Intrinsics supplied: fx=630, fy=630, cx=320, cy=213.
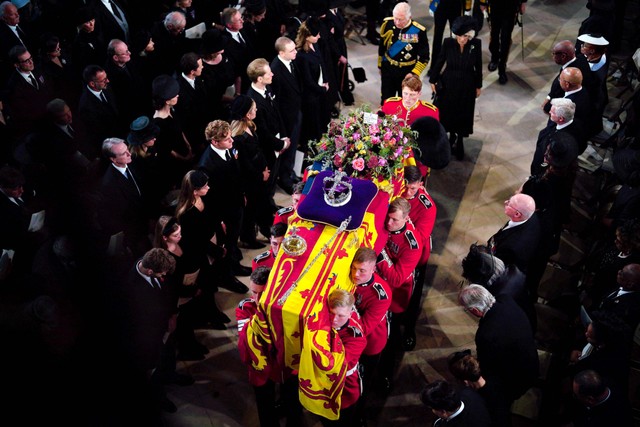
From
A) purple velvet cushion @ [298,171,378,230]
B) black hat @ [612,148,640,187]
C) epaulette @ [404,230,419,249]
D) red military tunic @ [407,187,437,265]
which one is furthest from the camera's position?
black hat @ [612,148,640,187]

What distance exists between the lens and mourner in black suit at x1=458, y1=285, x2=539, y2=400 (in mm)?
4344

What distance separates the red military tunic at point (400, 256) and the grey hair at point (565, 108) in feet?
7.26

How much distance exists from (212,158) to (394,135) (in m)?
1.65

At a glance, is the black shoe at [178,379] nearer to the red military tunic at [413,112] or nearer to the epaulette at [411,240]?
the epaulette at [411,240]

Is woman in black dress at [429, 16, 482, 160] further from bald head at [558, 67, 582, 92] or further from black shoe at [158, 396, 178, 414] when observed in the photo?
black shoe at [158, 396, 178, 414]

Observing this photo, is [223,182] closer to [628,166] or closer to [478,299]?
[478,299]

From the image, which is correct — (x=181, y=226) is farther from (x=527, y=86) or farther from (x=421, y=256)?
(x=527, y=86)

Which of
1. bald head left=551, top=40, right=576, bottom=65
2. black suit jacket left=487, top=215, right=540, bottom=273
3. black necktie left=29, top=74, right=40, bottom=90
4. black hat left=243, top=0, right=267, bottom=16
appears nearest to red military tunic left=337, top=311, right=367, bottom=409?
black suit jacket left=487, top=215, right=540, bottom=273

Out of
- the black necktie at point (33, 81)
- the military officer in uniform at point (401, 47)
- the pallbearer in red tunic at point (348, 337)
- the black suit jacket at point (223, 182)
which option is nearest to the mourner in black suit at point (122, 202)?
the black suit jacket at point (223, 182)

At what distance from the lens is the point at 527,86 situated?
29.3ft

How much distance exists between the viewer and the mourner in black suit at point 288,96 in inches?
267

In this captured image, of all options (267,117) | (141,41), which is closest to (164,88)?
(267,117)

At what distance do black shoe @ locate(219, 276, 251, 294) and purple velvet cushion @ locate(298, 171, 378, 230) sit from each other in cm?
161

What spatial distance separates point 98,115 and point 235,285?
2.27m
